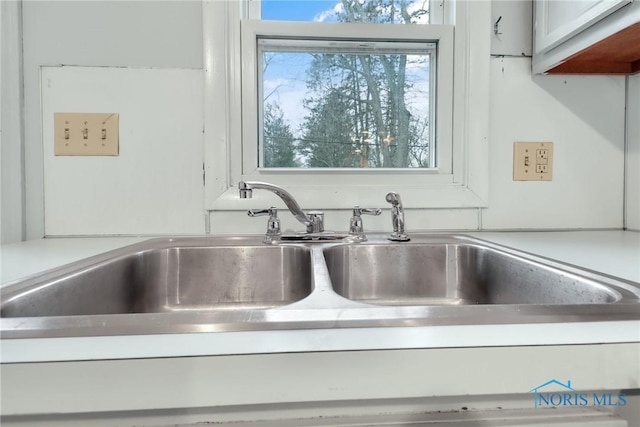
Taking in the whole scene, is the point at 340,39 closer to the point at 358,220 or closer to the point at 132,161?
the point at 358,220

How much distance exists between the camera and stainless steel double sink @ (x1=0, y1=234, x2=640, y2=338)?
1.42ft

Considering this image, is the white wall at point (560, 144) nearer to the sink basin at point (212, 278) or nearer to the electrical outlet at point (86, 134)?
the sink basin at point (212, 278)

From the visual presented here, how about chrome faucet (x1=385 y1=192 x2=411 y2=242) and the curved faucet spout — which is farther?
chrome faucet (x1=385 y1=192 x2=411 y2=242)

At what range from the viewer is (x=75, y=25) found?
109cm

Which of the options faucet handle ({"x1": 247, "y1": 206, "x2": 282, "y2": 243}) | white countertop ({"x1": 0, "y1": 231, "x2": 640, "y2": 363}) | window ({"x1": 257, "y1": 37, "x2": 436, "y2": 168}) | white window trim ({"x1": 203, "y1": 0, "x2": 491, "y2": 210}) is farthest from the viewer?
window ({"x1": 257, "y1": 37, "x2": 436, "y2": 168})

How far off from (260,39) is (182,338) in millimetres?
1061

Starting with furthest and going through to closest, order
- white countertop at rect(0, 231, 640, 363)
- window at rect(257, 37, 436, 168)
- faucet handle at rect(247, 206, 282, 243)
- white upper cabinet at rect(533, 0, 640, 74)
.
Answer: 1. window at rect(257, 37, 436, 168)
2. faucet handle at rect(247, 206, 282, 243)
3. white upper cabinet at rect(533, 0, 640, 74)
4. white countertop at rect(0, 231, 640, 363)

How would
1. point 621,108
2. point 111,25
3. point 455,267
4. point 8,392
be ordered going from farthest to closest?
point 621,108 → point 111,25 → point 455,267 → point 8,392

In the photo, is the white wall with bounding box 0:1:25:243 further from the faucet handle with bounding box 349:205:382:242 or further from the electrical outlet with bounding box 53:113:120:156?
the faucet handle with bounding box 349:205:382:242

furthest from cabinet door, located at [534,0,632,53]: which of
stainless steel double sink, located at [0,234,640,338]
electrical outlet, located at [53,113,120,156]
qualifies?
electrical outlet, located at [53,113,120,156]

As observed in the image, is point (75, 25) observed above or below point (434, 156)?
above

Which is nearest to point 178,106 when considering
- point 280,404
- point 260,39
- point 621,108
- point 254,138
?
point 254,138

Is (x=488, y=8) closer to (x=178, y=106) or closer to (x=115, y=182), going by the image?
(x=178, y=106)

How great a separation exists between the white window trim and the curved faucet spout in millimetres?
133
